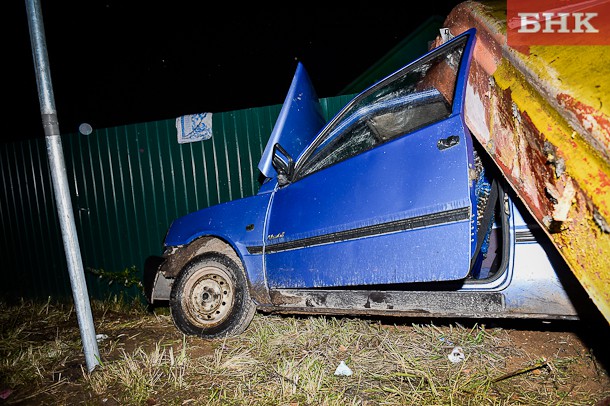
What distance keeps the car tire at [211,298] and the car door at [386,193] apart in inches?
14.8

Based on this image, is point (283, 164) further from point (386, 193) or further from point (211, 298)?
point (211, 298)

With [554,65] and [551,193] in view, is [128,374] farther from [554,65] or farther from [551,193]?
[554,65]

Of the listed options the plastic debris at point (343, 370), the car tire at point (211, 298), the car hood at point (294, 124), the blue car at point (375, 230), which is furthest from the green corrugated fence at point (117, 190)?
the plastic debris at point (343, 370)

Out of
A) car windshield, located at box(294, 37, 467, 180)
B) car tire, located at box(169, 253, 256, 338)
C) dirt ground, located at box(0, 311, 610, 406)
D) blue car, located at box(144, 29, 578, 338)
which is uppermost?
car windshield, located at box(294, 37, 467, 180)

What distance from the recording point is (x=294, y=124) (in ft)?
9.78

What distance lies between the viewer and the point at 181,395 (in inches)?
90.4

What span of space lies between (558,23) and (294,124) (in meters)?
1.75

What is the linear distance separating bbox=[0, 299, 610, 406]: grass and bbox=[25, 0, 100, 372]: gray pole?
39 centimetres

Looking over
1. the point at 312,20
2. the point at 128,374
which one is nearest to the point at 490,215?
the point at 128,374

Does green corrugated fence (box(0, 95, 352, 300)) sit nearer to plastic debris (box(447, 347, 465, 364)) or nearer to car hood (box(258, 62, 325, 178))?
car hood (box(258, 62, 325, 178))

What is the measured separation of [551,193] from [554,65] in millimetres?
542

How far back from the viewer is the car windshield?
2.42m

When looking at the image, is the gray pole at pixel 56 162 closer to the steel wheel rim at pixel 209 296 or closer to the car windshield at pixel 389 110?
the steel wheel rim at pixel 209 296

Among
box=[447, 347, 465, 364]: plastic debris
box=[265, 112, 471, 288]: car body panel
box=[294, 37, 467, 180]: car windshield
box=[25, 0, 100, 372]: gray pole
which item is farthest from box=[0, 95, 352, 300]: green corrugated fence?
box=[447, 347, 465, 364]: plastic debris
